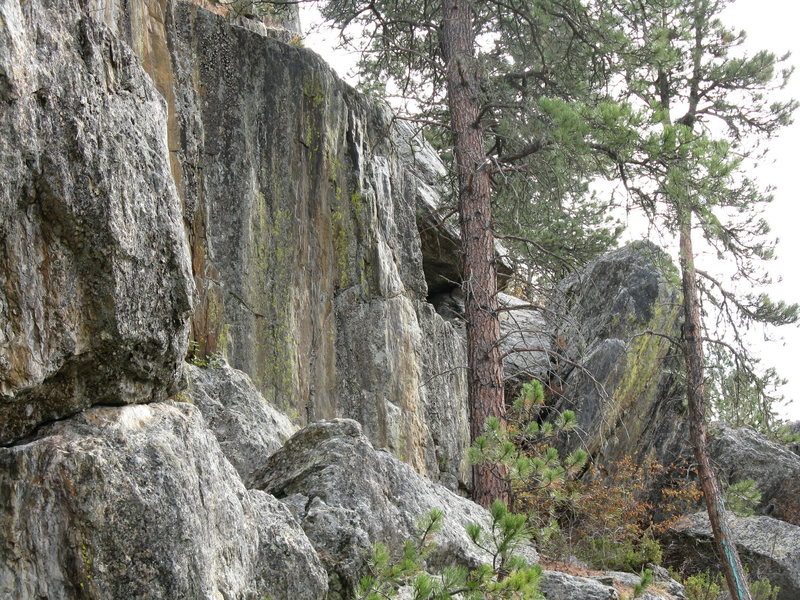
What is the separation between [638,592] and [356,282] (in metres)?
4.73

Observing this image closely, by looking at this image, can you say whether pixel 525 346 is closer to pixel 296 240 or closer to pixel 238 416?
pixel 296 240

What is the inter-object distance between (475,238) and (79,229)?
776 centimetres

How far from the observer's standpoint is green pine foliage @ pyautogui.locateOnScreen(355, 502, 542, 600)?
16.5 feet

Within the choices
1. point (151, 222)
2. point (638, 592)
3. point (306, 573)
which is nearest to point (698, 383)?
point (638, 592)

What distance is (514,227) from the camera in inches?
523

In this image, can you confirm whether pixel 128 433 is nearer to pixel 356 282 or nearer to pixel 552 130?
pixel 356 282

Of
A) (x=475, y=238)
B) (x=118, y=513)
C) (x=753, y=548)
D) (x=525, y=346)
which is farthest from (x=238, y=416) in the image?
(x=753, y=548)

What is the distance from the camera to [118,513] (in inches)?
145

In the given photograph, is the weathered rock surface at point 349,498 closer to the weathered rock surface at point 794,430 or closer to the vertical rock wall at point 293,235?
the vertical rock wall at point 293,235

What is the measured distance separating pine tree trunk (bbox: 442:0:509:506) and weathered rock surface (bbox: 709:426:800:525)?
7499 millimetres

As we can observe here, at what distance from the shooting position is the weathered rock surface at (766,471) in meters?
16.1

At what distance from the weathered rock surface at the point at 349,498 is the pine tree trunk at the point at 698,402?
27.4ft

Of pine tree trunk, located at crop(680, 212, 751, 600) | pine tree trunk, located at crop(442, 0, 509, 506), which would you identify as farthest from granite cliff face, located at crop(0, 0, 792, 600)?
pine tree trunk, located at crop(680, 212, 751, 600)

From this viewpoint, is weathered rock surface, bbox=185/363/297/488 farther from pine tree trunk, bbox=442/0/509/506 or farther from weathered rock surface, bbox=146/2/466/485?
pine tree trunk, bbox=442/0/509/506
